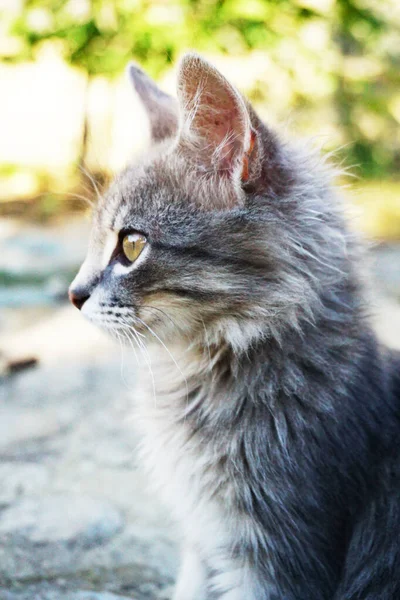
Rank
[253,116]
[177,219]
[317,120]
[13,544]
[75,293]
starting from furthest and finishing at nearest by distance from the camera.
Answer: [317,120], [13,544], [75,293], [177,219], [253,116]

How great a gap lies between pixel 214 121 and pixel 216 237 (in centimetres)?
27

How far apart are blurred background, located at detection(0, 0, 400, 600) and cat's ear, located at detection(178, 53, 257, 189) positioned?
0.77 ft

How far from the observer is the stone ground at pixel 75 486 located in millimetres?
1829

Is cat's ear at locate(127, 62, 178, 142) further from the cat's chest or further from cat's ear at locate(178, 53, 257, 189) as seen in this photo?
the cat's chest

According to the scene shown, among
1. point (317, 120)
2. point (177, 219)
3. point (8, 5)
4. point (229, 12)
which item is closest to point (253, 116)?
point (177, 219)

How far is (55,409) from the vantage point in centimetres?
275

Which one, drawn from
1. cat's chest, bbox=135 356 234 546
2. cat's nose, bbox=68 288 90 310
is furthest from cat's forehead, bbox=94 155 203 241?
cat's chest, bbox=135 356 234 546

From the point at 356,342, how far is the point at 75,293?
Answer: 0.71m

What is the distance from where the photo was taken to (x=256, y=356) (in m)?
1.65

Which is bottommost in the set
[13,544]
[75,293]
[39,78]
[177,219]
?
[13,544]

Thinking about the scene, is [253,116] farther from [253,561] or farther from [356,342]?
[253,561]

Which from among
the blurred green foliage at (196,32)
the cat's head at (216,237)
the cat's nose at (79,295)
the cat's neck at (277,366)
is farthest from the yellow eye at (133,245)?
the blurred green foliage at (196,32)

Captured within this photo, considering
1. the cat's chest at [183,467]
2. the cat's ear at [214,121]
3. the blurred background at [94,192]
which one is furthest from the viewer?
the blurred background at [94,192]

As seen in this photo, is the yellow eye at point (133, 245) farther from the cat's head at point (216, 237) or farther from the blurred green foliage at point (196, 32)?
the blurred green foliage at point (196, 32)
